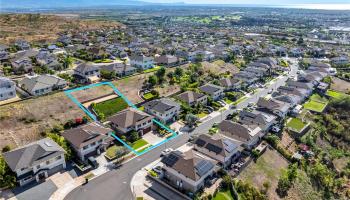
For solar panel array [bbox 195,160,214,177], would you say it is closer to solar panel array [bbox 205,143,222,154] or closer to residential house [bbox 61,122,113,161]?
solar panel array [bbox 205,143,222,154]

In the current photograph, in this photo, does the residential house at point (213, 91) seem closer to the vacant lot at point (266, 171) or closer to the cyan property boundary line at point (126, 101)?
the cyan property boundary line at point (126, 101)

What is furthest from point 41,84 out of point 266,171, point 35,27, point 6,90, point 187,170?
point 35,27

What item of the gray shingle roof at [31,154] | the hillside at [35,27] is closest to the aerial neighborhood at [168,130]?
the gray shingle roof at [31,154]

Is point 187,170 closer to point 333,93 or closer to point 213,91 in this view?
point 213,91

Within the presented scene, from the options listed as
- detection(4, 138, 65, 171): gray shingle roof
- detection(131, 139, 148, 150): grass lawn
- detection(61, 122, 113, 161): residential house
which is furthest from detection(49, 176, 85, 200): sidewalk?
detection(131, 139, 148, 150): grass lawn

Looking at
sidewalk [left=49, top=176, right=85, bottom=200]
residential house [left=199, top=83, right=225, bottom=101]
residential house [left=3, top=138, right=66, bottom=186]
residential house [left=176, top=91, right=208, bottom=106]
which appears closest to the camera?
sidewalk [left=49, top=176, right=85, bottom=200]
